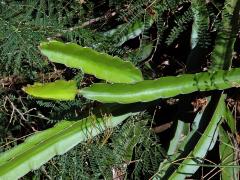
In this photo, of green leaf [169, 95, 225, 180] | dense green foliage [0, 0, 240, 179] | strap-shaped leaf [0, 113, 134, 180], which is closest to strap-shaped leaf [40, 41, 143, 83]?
dense green foliage [0, 0, 240, 179]

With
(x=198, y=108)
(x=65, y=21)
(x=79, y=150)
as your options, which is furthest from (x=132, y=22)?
(x=79, y=150)

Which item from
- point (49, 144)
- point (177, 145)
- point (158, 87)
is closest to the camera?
point (158, 87)

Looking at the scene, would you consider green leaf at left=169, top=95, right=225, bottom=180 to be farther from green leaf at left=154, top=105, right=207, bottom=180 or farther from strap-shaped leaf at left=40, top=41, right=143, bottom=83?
strap-shaped leaf at left=40, top=41, right=143, bottom=83

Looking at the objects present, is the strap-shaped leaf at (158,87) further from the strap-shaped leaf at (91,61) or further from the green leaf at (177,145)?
the green leaf at (177,145)

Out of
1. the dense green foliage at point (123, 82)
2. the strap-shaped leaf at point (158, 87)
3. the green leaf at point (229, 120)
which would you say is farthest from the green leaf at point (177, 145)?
the strap-shaped leaf at point (158, 87)

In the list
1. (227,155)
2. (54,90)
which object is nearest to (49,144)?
(54,90)

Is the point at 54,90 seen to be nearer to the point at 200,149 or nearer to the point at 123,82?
the point at 123,82

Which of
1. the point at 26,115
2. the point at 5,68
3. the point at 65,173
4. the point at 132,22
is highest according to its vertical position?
the point at 132,22

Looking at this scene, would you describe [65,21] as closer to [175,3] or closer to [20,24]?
[20,24]
